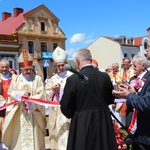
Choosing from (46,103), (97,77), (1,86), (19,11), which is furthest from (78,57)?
(19,11)

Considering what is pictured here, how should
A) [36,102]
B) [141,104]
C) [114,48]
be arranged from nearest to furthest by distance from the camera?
[141,104], [36,102], [114,48]

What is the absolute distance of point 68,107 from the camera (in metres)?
3.80

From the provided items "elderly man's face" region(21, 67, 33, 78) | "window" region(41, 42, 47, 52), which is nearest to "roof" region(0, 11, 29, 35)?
"window" region(41, 42, 47, 52)

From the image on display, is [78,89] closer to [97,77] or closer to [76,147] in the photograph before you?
[97,77]

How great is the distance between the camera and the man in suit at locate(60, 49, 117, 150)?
3.75 m

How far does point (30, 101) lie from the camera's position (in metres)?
5.33

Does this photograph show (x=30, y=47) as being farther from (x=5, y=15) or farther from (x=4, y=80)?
(x=4, y=80)

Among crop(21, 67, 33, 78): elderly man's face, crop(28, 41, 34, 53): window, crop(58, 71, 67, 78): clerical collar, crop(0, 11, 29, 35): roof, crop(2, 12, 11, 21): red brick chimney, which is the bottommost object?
crop(58, 71, 67, 78): clerical collar

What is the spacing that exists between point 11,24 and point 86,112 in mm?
37981

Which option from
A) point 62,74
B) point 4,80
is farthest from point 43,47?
point 62,74

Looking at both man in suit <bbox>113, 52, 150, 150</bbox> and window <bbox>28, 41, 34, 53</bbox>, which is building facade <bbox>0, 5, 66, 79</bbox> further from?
man in suit <bbox>113, 52, 150, 150</bbox>

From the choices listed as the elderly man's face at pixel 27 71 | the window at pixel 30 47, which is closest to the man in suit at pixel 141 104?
the elderly man's face at pixel 27 71

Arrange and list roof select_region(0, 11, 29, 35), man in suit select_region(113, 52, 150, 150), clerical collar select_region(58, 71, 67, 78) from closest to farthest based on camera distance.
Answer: man in suit select_region(113, 52, 150, 150)
clerical collar select_region(58, 71, 67, 78)
roof select_region(0, 11, 29, 35)

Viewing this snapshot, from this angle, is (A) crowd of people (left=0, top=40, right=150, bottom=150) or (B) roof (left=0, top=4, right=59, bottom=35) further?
(B) roof (left=0, top=4, right=59, bottom=35)
